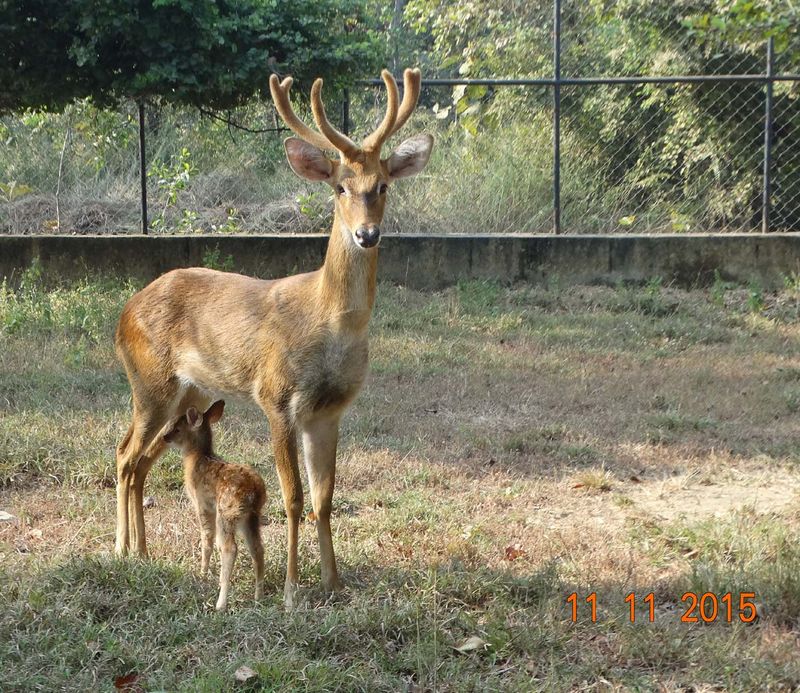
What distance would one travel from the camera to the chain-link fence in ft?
42.0

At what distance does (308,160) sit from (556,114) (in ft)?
25.1

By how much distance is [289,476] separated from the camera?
5008mm

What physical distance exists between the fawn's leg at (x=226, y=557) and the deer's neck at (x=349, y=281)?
105cm

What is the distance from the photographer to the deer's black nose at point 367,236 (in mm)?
4758

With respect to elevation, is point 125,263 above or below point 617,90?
below

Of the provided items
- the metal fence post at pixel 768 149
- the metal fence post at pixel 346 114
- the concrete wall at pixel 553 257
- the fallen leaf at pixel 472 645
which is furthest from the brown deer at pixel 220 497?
the metal fence post at pixel 768 149

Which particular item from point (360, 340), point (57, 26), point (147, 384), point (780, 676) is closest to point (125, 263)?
point (57, 26)

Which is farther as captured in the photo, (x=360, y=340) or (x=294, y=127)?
(x=294, y=127)

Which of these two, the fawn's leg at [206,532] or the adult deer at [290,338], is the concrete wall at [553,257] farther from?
the fawn's leg at [206,532]

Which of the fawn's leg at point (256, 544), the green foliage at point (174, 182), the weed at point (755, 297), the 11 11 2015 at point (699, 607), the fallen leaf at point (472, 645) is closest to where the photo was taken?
the fallen leaf at point (472, 645)

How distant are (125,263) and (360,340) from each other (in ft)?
24.5

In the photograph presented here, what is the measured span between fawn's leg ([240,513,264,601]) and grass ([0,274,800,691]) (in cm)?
10

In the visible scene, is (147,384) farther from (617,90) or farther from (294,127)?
(617,90)

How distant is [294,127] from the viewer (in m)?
5.32
